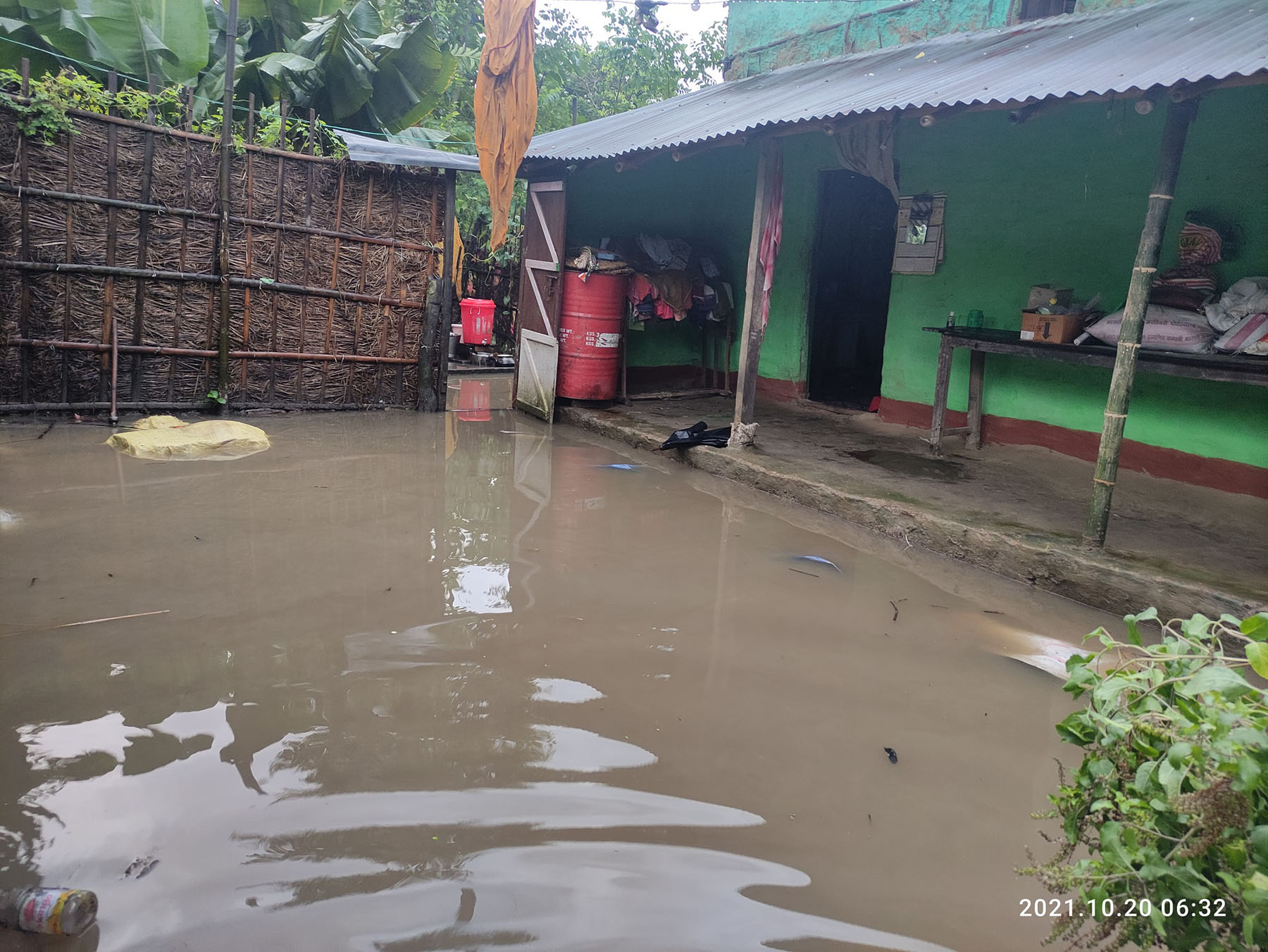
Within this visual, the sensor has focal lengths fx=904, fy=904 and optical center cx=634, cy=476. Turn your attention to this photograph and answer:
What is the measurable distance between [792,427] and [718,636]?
4833 mm

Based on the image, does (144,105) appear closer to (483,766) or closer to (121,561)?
(121,561)

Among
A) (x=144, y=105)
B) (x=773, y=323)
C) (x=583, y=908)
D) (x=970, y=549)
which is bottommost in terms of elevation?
(x=583, y=908)

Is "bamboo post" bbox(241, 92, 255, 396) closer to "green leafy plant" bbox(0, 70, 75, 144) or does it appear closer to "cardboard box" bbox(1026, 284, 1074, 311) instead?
"green leafy plant" bbox(0, 70, 75, 144)

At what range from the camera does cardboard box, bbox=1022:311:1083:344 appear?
6.69 metres

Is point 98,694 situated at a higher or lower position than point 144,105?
lower

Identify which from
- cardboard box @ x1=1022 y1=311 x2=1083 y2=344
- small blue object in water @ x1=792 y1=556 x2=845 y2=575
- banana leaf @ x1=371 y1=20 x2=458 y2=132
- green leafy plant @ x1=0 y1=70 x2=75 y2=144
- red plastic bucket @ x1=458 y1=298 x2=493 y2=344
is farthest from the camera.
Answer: red plastic bucket @ x1=458 y1=298 x2=493 y2=344

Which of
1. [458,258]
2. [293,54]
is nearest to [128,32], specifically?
[293,54]

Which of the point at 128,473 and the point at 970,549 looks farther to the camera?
the point at 128,473

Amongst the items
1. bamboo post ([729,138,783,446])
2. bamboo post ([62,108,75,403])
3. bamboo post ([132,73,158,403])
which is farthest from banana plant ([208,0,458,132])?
bamboo post ([729,138,783,446])

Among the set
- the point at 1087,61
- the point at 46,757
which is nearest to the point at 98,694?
the point at 46,757

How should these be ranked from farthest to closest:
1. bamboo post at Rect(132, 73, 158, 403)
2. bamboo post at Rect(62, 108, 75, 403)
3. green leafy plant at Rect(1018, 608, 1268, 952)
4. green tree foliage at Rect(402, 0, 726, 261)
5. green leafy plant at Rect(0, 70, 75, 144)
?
green tree foliage at Rect(402, 0, 726, 261), bamboo post at Rect(132, 73, 158, 403), bamboo post at Rect(62, 108, 75, 403), green leafy plant at Rect(0, 70, 75, 144), green leafy plant at Rect(1018, 608, 1268, 952)

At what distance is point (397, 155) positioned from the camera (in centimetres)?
866

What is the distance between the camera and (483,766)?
9.70 ft

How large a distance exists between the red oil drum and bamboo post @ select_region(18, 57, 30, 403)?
15.2 feet
